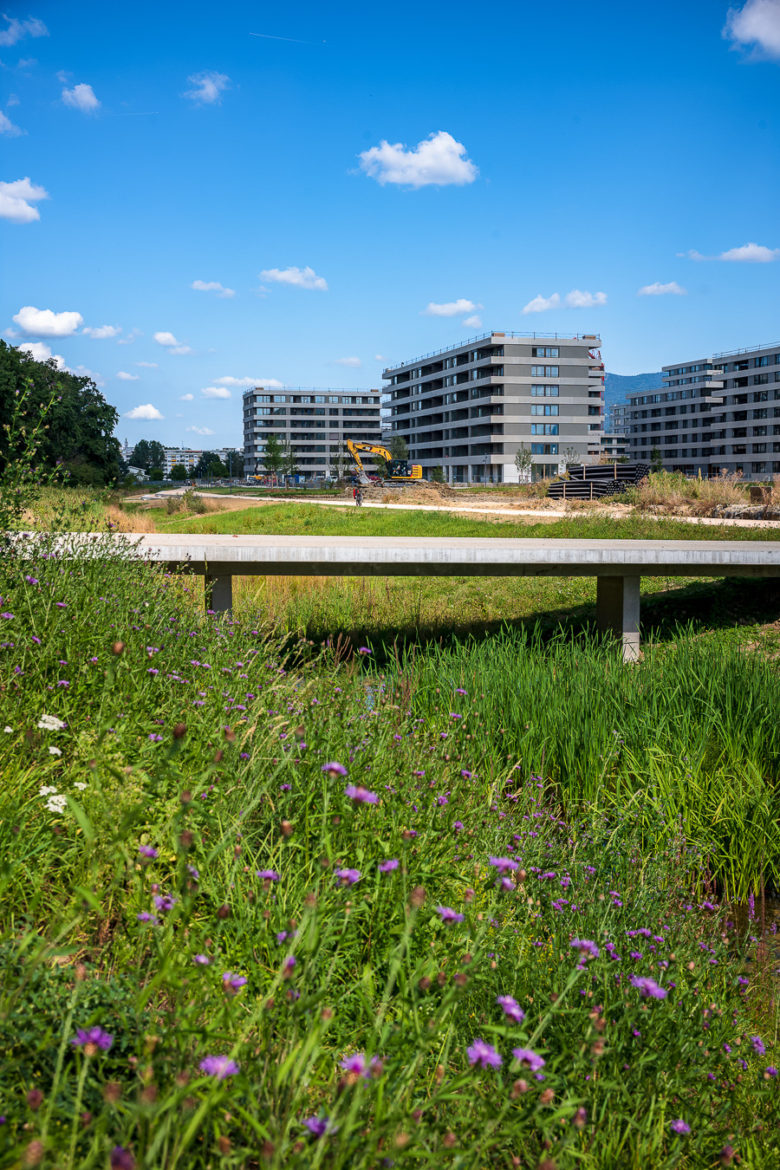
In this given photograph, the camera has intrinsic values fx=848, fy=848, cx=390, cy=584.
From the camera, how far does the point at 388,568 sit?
9664 millimetres

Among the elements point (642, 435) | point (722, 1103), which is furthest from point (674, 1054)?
point (642, 435)

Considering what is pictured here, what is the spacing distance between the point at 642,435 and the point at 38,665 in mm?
124504

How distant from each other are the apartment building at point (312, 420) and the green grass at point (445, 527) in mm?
108668

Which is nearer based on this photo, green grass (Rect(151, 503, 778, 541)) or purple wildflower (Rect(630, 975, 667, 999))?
purple wildflower (Rect(630, 975, 667, 999))

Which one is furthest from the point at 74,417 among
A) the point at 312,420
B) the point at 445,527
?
the point at 312,420

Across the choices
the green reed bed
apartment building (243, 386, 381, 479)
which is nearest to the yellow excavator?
the green reed bed

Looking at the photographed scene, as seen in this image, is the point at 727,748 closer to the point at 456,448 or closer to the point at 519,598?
the point at 519,598

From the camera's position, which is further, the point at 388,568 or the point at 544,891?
the point at 388,568

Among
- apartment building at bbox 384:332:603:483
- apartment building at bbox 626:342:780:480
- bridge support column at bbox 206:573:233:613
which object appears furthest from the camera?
apartment building at bbox 626:342:780:480

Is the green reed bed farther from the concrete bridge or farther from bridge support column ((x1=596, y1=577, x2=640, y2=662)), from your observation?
bridge support column ((x1=596, y1=577, x2=640, y2=662))

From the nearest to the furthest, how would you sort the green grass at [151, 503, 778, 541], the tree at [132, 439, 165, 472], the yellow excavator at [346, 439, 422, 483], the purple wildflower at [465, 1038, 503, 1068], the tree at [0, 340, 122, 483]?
the purple wildflower at [465, 1038, 503, 1068], the green grass at [151, 503, 778, 541], the tree at [0, 340, 122, 483], the yellow excavator at [346, 439, 422, 483], the tree at [132, 439, 165, 472]

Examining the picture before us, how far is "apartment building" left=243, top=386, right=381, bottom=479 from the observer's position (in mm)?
133500

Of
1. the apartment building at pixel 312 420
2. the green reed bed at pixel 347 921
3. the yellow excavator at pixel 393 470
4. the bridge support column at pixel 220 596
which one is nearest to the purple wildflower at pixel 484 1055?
the green reed bed at pixel 347 921

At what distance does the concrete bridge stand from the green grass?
3.85m
